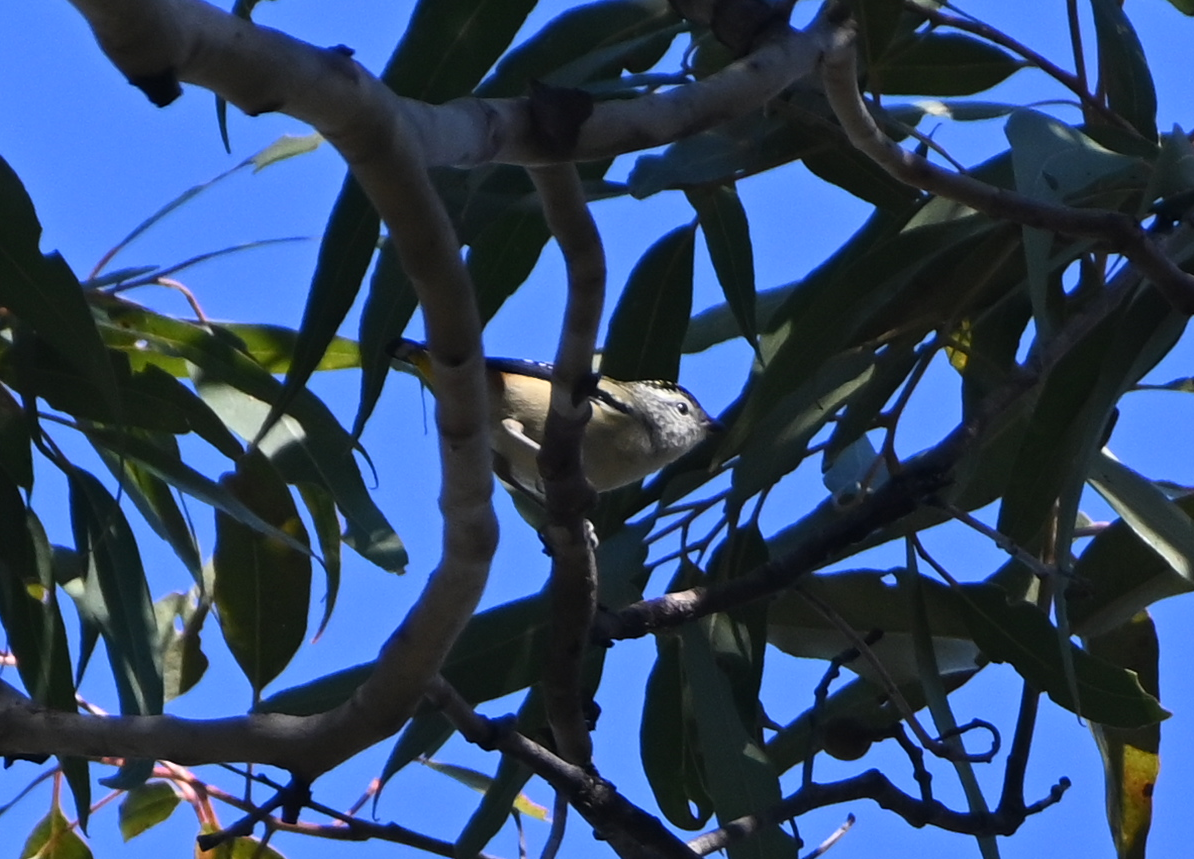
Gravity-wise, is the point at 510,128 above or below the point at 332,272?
below

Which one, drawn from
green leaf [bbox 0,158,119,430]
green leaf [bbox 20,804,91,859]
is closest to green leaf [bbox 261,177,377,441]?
green leaf [bbox 0,158,119,430]

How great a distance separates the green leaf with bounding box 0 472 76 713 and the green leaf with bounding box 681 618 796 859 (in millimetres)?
888

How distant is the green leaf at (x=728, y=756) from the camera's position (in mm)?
1975

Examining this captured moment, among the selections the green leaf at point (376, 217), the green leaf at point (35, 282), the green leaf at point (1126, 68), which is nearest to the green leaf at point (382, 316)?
the green leaf at point (376, 217)

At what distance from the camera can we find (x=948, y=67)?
2537 millimetres

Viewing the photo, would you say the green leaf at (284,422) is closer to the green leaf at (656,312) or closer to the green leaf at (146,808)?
the green leaf at (656,312)

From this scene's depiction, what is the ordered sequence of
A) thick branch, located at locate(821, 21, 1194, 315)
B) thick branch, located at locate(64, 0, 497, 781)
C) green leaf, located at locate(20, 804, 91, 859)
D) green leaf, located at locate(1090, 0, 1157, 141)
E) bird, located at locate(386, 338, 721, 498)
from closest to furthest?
1. thick branch, located at locate(64, 0, 497, 781)
2. thick branch, located at locate(821, 21, 1194, 315)
3. green leaf, located at locate(1090, 0, 1157, 141)
4. green leaf, located at locate(20, 804, 91, 859)
5. bird, located at locate(386, 338, 721, 498)

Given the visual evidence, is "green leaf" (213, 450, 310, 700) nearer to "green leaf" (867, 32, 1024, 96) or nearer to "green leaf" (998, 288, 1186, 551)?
"green leaf" (998, 288, 1186, 551)

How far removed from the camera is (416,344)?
3049 mm

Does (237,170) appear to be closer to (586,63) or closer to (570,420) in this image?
(586,63)

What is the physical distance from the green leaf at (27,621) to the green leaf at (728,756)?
89 centimetres

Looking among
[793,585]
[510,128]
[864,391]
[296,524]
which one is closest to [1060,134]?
[864,391]

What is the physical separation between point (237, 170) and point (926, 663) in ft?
4.88

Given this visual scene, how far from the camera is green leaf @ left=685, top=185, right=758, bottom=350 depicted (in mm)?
2271
